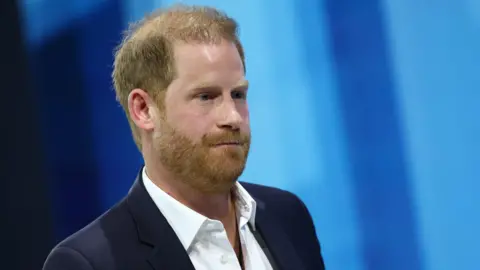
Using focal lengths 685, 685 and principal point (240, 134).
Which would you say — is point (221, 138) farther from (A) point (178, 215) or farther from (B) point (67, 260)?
(B) point (67, 260)

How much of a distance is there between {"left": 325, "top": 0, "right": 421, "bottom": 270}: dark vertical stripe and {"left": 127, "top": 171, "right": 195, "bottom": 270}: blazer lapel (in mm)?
647

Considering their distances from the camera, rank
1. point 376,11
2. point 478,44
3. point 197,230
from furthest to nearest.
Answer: point 376,11
point 478,44
point 197,230

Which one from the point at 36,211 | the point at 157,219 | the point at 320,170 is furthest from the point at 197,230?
the point at 36,211

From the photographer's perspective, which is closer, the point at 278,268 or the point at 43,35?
the point at 278,268

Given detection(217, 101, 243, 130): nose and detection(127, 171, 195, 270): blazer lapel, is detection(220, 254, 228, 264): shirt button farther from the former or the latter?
detection(217, 101, 243, 130): nose

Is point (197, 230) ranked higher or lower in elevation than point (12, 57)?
lower

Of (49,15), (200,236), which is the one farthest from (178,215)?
(49,15)

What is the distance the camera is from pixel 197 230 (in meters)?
1.27

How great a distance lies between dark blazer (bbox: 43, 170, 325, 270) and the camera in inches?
47.8

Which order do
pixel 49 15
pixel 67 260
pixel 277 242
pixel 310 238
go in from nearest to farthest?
pixel 67 260 < pixel 277 242 < pixel 310 238 < pixel 49 15

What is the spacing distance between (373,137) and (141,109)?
670 mm

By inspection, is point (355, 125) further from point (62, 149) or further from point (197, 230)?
point (62, 149)

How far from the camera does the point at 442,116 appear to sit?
1.65m

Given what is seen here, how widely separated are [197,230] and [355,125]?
2.10 feet
